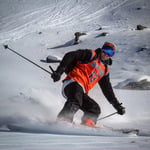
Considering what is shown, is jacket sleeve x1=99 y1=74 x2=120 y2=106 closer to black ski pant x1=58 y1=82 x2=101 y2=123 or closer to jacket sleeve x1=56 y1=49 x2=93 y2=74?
black ski pant x1=58 y1=82 x2=101 y2=123

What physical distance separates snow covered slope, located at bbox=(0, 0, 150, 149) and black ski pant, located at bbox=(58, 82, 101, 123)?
37cm

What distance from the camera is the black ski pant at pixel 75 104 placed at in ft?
11.1

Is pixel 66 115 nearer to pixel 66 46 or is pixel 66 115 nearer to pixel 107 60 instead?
pixel 107 60

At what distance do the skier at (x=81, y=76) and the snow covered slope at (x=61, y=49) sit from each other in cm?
45

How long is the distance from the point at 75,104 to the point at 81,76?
39cm

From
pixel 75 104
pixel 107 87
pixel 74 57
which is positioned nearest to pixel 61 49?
pixel 107 87

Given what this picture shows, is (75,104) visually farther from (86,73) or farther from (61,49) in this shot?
(61,49)

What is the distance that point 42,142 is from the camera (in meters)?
2.16

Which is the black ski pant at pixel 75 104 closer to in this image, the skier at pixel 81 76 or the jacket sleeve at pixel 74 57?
the skier at pixel 81 76

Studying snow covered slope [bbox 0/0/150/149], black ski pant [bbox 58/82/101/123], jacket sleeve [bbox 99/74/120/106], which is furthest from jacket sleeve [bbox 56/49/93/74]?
snow covered slope [bbox 0/0/150/149]

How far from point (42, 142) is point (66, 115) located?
125cm

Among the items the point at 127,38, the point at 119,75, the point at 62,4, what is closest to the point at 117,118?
the point at 119,75

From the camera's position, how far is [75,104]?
3418 mm

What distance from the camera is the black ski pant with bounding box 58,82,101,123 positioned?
11.1 feet
